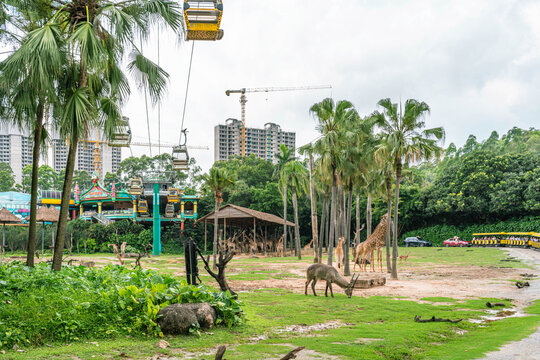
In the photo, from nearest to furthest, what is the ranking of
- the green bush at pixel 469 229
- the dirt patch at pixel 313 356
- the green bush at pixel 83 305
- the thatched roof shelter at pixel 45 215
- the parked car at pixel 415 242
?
the dirt patch at pixel 313 356
the green bush at pixel 83 305
the thatched roof shelter at pixel 45 215
the green bush at pixel 469 229
the parked car at pixel 415 242

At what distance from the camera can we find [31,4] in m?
10.7

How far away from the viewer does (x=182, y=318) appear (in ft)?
25.3

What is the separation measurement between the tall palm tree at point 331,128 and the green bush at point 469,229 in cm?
3118

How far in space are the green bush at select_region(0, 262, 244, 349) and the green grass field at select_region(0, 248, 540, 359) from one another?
0.95 feet

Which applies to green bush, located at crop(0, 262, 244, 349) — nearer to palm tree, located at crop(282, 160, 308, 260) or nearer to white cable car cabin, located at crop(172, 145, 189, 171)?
white cable car cabin, located at crop(172, 145, 189, 171)

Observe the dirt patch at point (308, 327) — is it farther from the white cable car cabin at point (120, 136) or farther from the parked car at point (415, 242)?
the parked car at point (415, 242)

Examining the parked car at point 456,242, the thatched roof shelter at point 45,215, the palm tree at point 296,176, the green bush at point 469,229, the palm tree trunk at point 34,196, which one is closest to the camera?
the palm tree trunk at point 34,196

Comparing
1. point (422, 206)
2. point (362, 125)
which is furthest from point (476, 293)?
point (422, 206)

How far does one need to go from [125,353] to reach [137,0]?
774cm

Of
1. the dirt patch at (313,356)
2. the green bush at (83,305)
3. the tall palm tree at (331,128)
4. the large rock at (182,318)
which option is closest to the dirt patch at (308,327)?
the green bush at (83,305)

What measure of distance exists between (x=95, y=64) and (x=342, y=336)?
7.12m

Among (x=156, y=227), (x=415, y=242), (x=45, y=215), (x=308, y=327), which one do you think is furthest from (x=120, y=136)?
(x=415, y=242)

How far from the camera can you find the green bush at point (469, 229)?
43281mm

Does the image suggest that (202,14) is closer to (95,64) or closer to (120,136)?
(95,64)
